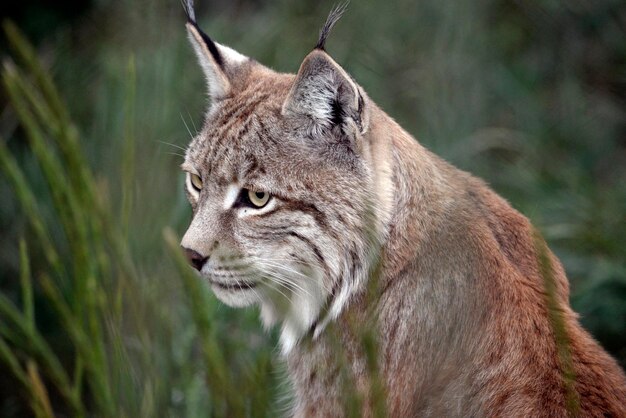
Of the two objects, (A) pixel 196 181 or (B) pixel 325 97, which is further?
(A) pixel 196 181

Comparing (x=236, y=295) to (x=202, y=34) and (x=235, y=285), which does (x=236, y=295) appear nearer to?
(x=235, y=285)

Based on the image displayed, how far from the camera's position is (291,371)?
3.53 m

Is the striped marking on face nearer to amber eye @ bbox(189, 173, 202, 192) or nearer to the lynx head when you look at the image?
the lynx head

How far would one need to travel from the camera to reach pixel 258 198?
348 cm

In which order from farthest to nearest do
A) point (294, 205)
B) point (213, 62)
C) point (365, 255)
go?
1. point (213, 62)
2. point (294, 205)
3. point (365, 255)

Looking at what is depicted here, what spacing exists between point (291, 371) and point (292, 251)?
46 centimetres

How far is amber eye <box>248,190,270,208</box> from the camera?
3461 mm

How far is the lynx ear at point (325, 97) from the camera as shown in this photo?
3215 millimetres

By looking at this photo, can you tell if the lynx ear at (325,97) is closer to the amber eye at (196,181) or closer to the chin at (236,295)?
the amber eye at (196,181)

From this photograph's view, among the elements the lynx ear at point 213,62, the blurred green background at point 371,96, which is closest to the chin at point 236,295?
the blurred green background at point 371,96

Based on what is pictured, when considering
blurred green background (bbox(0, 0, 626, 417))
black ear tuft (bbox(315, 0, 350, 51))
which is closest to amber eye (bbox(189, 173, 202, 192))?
blurred green background (bbox(0, 0, 626, 417))

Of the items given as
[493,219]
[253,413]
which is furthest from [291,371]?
[253,413]

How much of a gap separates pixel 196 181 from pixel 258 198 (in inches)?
14.4

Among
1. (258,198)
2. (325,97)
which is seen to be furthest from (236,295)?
(325,97)
